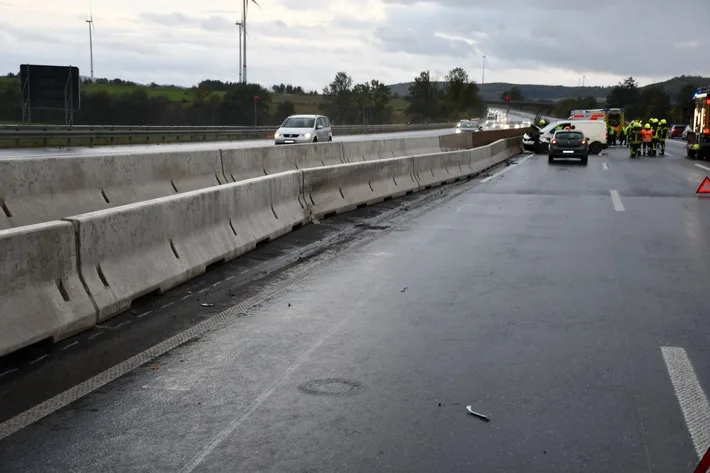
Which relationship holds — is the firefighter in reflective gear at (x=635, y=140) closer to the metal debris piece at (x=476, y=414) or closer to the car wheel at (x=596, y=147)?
the car wheel at (x=596, y=147)

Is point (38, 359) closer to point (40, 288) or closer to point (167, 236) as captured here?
point (40, 288)

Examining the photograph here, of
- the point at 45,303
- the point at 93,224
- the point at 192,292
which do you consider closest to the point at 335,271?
the point at 192,292

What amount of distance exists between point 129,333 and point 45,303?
734 millimetres

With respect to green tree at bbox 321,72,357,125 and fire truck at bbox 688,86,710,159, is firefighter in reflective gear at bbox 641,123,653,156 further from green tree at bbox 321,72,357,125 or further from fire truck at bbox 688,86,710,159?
green tree at bbox 321,72,357,125

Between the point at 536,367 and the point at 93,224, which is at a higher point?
the point at 93,224

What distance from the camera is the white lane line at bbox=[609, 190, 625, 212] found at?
716 inches

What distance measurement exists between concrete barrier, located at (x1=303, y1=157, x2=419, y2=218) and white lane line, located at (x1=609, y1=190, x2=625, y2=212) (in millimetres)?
4687

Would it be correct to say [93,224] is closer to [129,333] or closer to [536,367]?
[129,333]

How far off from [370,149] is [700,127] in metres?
18.0

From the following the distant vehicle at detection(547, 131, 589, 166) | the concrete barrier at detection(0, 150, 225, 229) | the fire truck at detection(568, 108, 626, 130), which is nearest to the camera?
the concrete barrier at detection(0, 150, 225, 229)

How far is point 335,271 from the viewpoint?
1034 centimetres

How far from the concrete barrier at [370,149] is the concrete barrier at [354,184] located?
5241 mm

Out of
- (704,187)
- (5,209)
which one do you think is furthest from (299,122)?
(5,209)

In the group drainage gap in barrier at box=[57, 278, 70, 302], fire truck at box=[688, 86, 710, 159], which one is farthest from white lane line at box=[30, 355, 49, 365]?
fire truck at box=[688, 86, 710, 159]
